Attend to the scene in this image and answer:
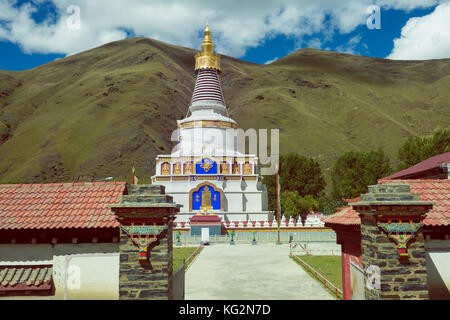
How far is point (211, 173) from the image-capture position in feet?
147

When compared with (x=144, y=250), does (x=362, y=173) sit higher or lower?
higher

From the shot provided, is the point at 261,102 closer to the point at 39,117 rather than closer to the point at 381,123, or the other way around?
the point at 381,123

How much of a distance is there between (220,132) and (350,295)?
131 feet

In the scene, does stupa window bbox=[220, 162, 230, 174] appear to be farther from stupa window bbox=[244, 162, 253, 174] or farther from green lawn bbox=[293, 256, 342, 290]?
green lawn bbox=[293, 256, 342, 290]

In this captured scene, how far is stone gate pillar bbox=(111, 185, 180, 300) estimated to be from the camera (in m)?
8.19

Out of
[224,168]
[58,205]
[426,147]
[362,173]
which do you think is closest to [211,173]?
[224,168]

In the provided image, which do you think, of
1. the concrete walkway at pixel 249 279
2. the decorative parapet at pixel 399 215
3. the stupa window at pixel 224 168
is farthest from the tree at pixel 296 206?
the decorative parapet at pixel 399 215

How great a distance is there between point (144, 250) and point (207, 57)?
4749 centimetres

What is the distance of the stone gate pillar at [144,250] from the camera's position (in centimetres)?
819

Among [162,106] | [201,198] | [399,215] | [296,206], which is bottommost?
[296,206]

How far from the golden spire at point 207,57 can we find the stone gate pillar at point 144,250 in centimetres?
4639

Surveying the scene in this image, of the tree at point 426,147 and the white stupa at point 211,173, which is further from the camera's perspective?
the tree at point 426,147

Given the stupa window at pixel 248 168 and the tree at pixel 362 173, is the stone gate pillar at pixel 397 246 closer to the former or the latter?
the stupa window at pixel 248 168

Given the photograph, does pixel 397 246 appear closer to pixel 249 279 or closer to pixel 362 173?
pixel 249 279
